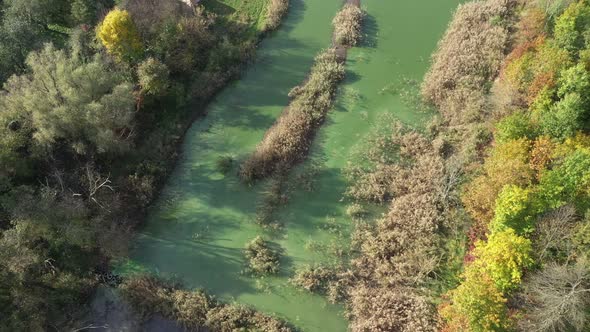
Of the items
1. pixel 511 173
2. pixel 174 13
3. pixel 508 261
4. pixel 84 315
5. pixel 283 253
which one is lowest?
pixel 84 315

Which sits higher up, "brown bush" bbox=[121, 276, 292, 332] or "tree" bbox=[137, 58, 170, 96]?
"tree" bbox=[137, 58, 170, 96]

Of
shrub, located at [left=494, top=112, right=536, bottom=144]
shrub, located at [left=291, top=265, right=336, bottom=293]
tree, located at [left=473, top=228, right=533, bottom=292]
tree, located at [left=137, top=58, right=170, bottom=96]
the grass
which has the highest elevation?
the grass

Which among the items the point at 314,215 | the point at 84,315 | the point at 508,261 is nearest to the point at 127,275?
the point at 84,315

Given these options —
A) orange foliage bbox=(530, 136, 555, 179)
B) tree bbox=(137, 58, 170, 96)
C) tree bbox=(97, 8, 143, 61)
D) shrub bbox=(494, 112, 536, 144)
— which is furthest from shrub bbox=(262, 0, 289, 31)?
Answer: orange foliage bbox=(530, 136, 555, 179)

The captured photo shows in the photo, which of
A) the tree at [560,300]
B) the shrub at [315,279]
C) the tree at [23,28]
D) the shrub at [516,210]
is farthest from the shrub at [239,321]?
the tree at [23,28]

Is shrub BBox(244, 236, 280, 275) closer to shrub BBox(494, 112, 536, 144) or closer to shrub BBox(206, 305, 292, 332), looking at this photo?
shrub BBox(206, 305, 292, 332)

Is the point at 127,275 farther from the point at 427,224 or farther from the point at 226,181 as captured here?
the point at 427,224
